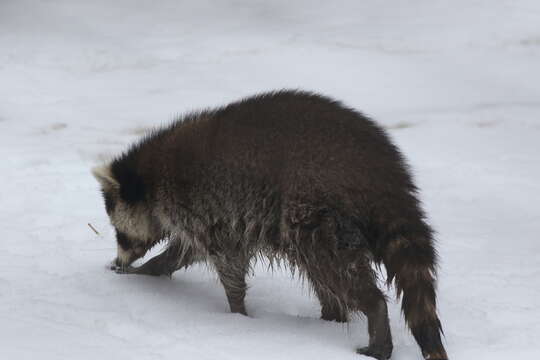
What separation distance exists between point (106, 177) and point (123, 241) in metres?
0.39

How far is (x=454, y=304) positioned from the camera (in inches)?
190

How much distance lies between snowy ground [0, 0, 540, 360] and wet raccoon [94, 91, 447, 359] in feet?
0.93

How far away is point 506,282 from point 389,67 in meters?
4.25

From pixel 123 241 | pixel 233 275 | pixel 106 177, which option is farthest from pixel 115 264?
pixel 233 275

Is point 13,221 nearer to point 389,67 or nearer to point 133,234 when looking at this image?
point 133,234

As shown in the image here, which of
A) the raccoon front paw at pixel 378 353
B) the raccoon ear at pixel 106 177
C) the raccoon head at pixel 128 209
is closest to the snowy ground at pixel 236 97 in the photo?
the raccoon front paw at pixel 378 353

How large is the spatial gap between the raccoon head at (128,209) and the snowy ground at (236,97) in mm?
207

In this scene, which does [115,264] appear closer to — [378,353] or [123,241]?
[123,241]

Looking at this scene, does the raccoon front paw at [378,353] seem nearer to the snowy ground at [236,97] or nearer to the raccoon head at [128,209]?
the snowy ground at [236,97]

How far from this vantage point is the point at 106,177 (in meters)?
4.76

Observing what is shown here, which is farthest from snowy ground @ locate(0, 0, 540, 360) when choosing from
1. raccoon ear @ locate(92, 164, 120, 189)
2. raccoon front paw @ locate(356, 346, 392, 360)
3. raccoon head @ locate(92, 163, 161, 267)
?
raccoon ear @ locate(92, 164, 120, 189)

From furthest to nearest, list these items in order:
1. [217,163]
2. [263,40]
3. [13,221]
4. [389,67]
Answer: [263,40] → [389,67] → [13,221] → [217,163]

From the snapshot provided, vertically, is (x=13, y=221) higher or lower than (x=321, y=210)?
lower

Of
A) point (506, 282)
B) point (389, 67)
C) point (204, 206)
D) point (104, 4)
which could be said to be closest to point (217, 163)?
point (204, 206)
